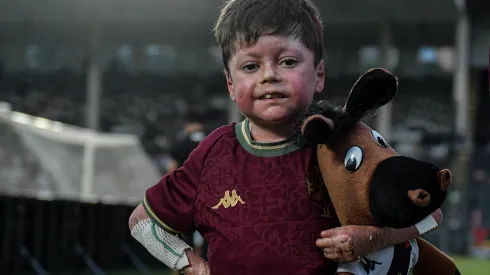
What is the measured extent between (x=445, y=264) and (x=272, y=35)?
0.94m

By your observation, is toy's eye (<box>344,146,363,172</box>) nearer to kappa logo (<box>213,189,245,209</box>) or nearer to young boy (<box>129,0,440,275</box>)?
young boy (<box>129,0,440,275</box>)

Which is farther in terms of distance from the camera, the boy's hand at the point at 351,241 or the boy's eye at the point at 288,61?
the boy's eye at the point at 288,61

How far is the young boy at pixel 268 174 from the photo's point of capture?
2.64 meters

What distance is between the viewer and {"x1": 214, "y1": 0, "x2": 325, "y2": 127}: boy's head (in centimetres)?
269

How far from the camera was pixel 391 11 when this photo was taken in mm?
25797

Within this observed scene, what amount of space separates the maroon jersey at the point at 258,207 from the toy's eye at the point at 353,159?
133mm

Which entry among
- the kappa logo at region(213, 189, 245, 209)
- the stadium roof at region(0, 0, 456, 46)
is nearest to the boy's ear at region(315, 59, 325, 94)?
the kappa logo at region(213, 189, 245, 209)

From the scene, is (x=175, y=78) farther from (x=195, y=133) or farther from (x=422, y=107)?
(x=195, y=133)

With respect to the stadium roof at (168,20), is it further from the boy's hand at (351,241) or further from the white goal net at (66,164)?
the boy's hand at (351,241)

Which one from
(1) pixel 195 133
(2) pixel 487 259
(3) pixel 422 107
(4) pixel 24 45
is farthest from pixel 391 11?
(1) pixel 195 133

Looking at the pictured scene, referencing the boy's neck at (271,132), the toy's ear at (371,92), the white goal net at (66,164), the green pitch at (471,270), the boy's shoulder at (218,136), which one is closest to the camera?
the toy's ear at (371,92)

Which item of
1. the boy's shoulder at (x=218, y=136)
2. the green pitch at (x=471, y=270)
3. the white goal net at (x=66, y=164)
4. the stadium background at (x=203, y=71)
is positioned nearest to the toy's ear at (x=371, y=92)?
the boy's shoulder at (x=218, y=136)

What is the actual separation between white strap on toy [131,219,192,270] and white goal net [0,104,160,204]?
7.30 m

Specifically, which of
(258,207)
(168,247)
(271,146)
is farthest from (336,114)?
(168,247)
